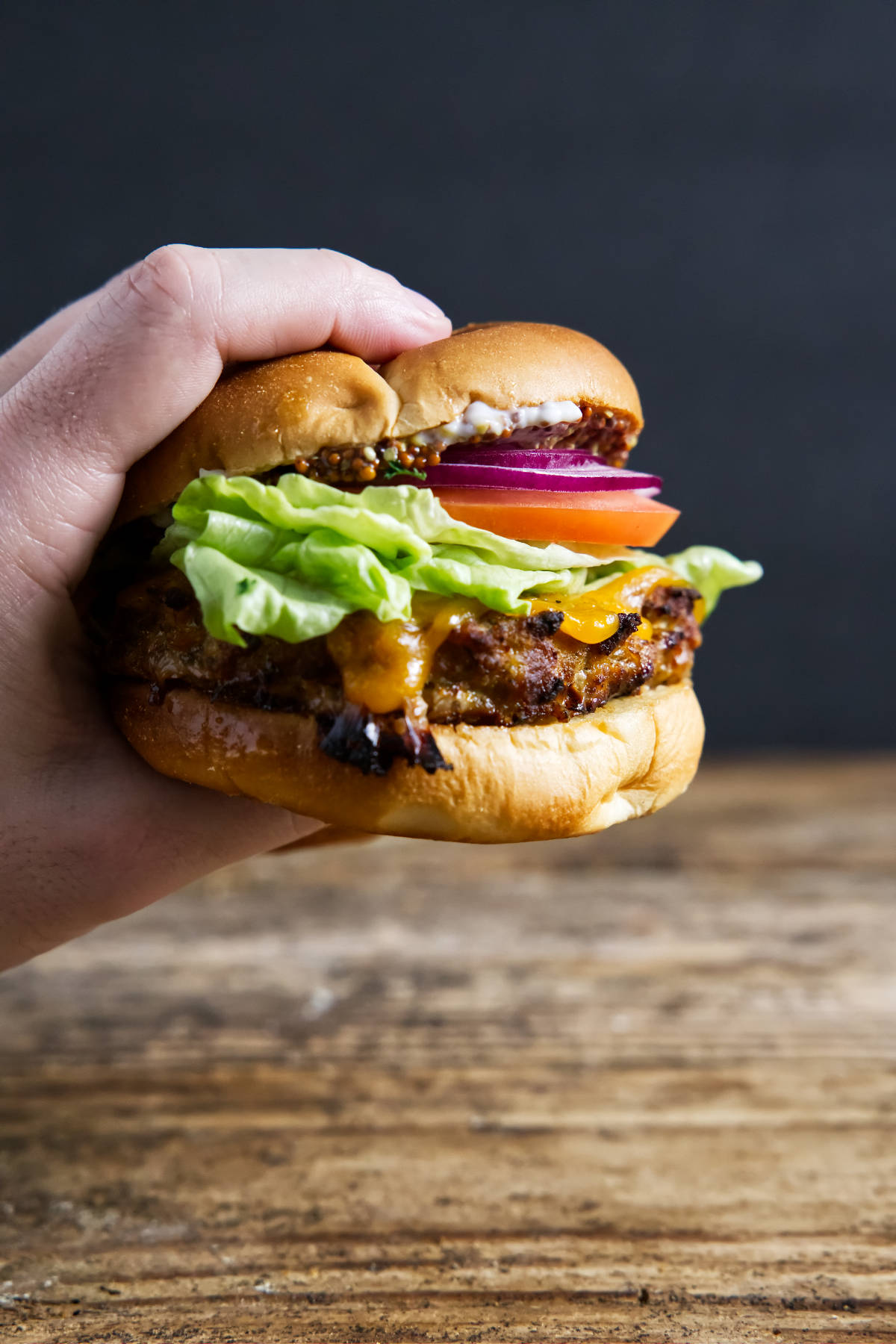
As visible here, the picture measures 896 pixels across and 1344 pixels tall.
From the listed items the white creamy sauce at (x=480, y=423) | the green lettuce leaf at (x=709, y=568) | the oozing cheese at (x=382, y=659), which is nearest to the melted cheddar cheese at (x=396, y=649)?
the oozing cheese at (x=382, y=659)

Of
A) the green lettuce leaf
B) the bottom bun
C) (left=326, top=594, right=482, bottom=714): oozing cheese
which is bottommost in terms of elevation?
the bottom bun

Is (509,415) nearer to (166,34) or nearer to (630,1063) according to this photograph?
(630,1063)

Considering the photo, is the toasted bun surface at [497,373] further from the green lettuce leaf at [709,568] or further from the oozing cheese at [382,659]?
the green lettuce leaf at [709,568]

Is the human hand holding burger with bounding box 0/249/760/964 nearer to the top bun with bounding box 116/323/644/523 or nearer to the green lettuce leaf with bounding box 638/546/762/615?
the top bun with bounding box 116/323/644/523

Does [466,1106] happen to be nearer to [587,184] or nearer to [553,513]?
[553,513]

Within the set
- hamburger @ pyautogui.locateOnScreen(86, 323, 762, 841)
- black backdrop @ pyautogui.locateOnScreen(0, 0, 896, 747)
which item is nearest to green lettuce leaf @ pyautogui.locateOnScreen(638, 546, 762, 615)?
hamburger @ pyautogui.locateOnScreen(86, 323, 762, 841)

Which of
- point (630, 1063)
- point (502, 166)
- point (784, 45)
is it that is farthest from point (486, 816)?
point (784, 45)

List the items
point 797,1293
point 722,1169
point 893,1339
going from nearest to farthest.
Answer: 1. point 893,1339
2. point 797,1293
3. point 722,1169
